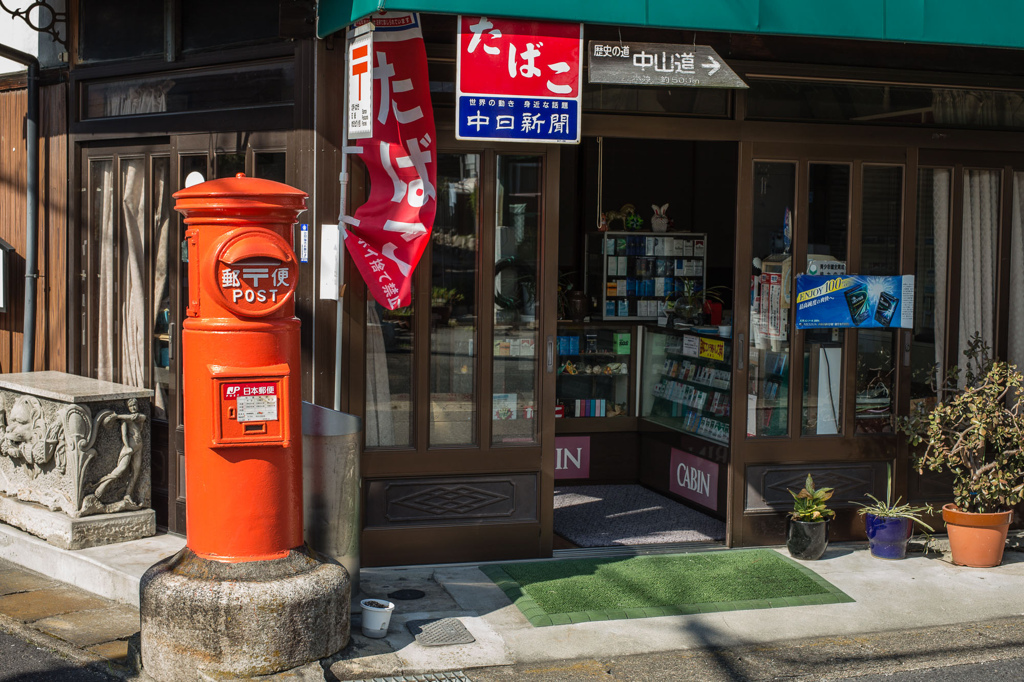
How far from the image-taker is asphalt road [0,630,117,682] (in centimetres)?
505

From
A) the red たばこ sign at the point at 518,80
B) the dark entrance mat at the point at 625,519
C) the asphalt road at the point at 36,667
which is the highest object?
the red たばこ sign at the point at 518,80

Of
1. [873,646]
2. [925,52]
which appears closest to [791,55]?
[925,52]

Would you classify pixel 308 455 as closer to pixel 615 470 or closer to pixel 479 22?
pixel 479 22

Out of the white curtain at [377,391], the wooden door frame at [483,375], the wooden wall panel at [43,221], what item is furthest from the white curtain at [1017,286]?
the wooden wall panel at [43,221]

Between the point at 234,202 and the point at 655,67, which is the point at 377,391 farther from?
the point at 655,67

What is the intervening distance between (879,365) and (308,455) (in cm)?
412

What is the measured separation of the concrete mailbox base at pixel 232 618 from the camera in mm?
4863

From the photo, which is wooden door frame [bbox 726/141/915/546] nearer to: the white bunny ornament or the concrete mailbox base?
the white bunny ornament

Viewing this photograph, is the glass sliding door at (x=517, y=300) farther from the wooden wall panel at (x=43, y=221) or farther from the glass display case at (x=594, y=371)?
the wooden wall panel at (x=43, y=221)

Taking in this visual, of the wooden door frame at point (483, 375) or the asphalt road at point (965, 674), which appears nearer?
the asphalt road at point (965, 674)

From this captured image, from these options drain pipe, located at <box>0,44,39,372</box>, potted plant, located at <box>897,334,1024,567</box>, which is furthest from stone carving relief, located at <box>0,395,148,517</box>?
potted plant, located at <box>897,334,1024,567</box>

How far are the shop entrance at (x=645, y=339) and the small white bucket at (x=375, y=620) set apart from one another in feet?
8.81

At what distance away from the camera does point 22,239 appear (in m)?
8.23

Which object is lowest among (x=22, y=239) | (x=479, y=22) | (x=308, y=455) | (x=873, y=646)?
(x=873, y=646)
